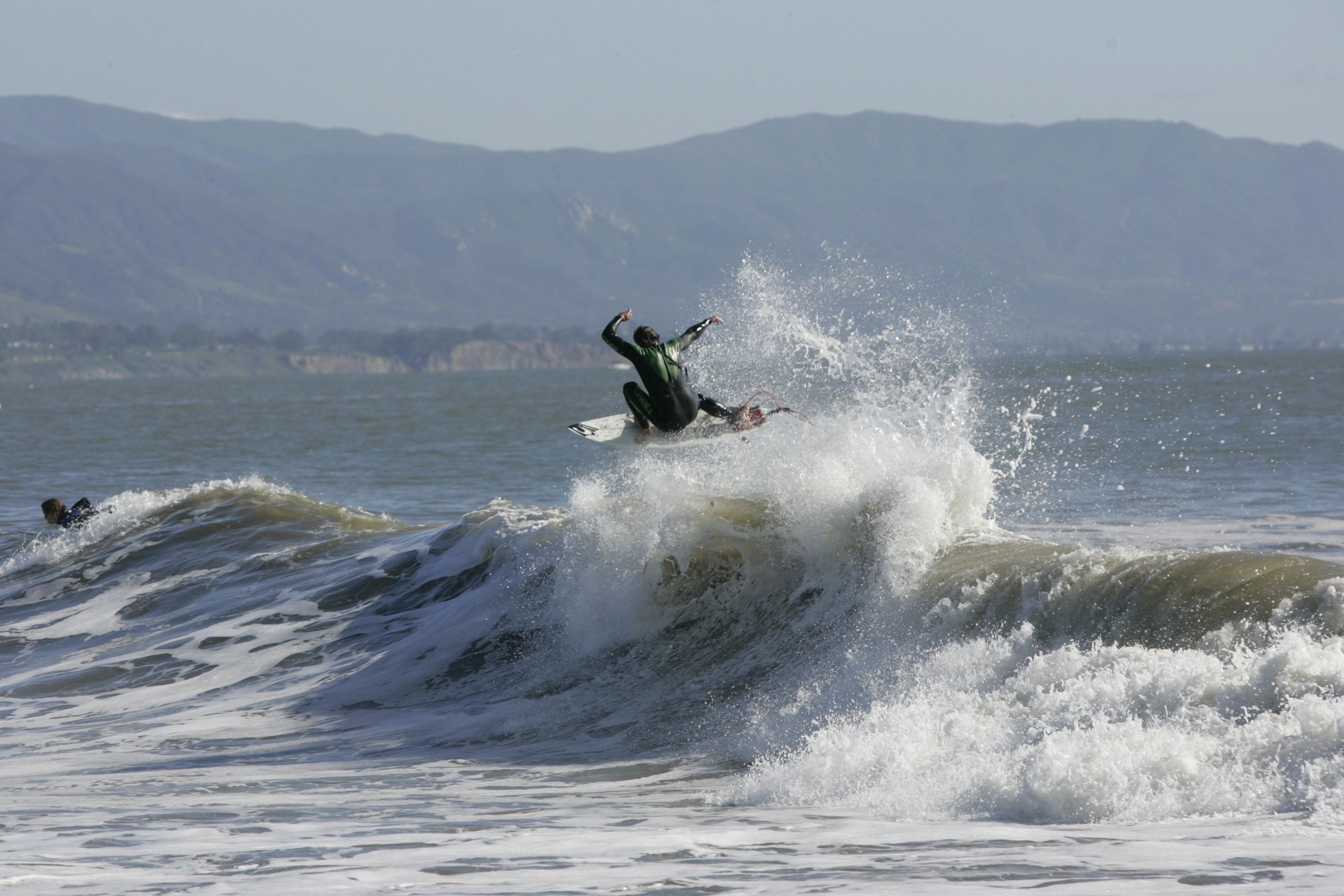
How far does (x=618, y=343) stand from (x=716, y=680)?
4.74 meters

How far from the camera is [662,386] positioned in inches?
691

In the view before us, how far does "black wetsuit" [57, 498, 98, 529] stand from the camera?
25.5 meters

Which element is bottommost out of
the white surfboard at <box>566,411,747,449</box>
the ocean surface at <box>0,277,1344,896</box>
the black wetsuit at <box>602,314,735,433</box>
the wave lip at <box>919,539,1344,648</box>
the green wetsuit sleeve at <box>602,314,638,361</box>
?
the ocean surface at <box>0,277,1344,896</box>

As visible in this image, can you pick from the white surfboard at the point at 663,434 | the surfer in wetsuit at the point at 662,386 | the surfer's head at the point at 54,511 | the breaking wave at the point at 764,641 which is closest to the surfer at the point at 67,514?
the surfer's head at the point at 54,511

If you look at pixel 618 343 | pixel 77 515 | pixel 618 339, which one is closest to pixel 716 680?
pixel 618 339

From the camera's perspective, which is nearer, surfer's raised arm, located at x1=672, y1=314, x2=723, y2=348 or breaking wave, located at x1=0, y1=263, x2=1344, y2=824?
breaking wave, located at x1=0, y1=263, x2=1344, y2=824

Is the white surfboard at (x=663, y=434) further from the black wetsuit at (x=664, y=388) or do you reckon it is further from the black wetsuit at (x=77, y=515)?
the black wetsuit at (x=77, y=515)

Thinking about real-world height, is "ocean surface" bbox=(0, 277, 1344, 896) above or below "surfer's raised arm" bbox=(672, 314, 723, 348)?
below

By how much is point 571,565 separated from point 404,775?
17.0 feet

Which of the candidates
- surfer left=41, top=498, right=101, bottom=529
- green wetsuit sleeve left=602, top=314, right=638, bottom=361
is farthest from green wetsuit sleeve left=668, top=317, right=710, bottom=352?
surfer left=41, top=498, right=101, bottom=529

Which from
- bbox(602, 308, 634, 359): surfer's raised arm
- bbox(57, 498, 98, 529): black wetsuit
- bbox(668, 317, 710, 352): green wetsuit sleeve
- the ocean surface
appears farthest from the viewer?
bbox(57, 498, 98, 529): black wetsuit

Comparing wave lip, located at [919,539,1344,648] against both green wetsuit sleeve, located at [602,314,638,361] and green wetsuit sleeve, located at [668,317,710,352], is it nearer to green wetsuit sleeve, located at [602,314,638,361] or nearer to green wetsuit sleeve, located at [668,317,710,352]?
green wetsuit sleeve, located at [668,317,710,352]

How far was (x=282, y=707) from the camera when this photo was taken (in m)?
15.4

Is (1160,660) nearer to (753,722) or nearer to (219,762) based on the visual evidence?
(753,722)
